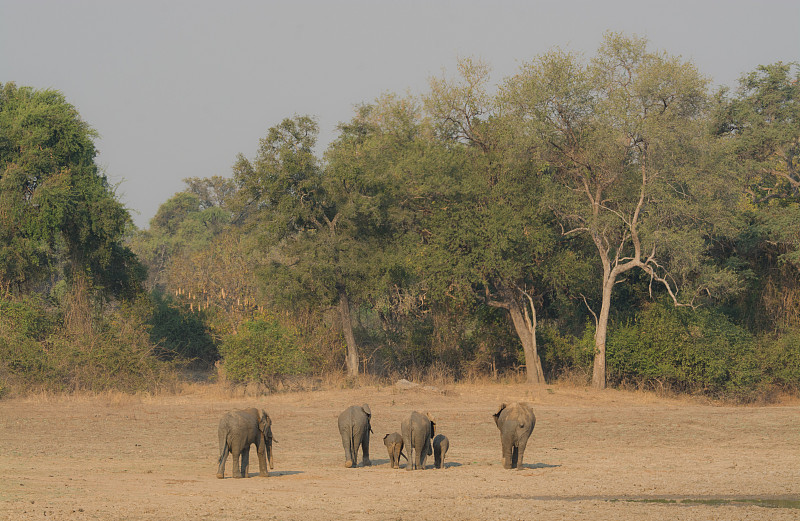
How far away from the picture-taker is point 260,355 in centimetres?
3084

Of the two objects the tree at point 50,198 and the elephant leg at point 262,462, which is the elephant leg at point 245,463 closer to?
the elephant leg at point 262,462

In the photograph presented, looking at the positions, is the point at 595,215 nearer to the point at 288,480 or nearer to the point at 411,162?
the point at 411,162

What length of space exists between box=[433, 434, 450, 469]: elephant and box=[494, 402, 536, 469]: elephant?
3.48 ft

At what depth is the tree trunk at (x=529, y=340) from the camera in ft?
111

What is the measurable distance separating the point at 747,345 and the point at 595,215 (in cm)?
777

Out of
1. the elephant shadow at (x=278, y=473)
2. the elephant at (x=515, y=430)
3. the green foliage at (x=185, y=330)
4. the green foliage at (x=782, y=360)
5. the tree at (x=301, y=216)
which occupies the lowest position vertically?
the elephant shadow at (x=278, y=473)

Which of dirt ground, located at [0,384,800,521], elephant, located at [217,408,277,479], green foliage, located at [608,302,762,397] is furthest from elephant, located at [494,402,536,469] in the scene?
green foliage, located at [608,302,762,397]

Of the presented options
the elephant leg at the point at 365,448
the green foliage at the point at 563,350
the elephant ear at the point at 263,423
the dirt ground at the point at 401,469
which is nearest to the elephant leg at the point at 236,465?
the dirt ground at the point at 401,469

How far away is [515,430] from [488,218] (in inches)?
678

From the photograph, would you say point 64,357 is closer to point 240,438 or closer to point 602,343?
point 240,438

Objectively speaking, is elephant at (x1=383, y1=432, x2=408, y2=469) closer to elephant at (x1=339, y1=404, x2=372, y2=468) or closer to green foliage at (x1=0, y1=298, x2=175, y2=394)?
elephant at (x1=339, y1=404, x2=372, y2=468)

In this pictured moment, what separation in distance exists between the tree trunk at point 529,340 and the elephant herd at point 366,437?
17.5 metres

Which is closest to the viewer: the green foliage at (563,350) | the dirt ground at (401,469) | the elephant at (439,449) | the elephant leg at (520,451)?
the dirt ground at (401,469)

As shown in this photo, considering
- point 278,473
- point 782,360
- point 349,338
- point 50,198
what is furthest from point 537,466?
point 50,198
